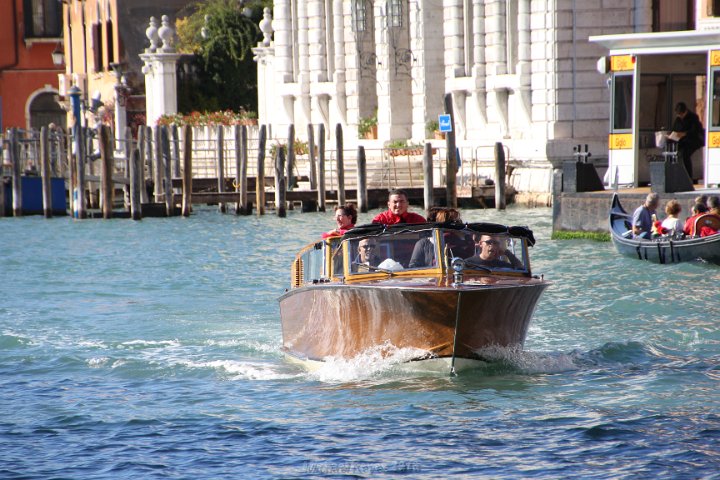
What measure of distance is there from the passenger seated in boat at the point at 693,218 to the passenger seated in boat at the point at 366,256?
9.42 meters

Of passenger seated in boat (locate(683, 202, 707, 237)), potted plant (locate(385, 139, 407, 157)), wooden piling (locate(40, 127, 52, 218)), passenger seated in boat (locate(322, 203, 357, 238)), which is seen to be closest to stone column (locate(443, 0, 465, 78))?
potted plant (locate(385, 139, 407, 157))

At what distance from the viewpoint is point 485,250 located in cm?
1295

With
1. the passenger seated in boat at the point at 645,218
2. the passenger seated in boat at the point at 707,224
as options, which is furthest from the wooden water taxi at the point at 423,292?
the passenger seated in boat at the point at 645,218

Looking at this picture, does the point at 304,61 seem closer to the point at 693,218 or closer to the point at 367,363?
the point at 693,218

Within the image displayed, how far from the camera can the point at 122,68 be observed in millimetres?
53156

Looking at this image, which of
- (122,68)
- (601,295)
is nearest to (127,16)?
(122,68)

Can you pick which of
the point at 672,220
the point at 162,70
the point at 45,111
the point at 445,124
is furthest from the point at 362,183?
the point at 45,111

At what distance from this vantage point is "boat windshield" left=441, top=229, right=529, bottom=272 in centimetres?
1276

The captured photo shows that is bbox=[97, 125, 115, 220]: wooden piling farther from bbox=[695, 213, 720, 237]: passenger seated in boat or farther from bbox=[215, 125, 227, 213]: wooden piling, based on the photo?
bbox=[695, 213, 720, 237]: passenger seated in boat

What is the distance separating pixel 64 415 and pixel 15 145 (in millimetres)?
24097

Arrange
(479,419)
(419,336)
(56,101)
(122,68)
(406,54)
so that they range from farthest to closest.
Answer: (56,101), (122,68), (406,54), (419,336), (479,419)

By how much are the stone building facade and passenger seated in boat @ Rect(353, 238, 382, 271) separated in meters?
20.3

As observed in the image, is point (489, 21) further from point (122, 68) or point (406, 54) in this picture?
point (122, 68)

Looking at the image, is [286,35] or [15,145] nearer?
[15,145]
